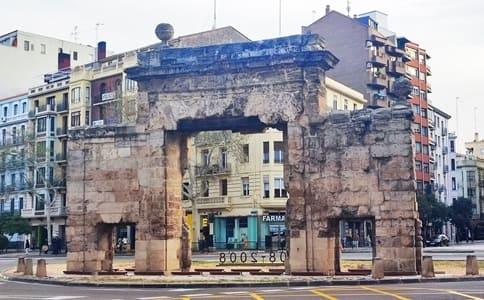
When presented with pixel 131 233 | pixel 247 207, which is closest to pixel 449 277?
pixel 247 207

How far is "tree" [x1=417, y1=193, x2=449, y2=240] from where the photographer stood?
258 feet

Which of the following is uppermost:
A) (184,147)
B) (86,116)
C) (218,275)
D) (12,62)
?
(12,62)

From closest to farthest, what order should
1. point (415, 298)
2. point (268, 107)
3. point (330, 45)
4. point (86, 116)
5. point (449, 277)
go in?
point (415, 298)
point (449, 277)
point (268, 107)
point (86, 116)
point (330, 45)

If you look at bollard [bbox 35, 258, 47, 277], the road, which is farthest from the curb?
bollard [bbox 35, 258, 47, 277]

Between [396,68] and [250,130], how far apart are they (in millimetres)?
59994

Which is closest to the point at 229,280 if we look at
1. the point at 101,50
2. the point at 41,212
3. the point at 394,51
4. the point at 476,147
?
the point at 41,212

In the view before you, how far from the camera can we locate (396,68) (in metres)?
85.4

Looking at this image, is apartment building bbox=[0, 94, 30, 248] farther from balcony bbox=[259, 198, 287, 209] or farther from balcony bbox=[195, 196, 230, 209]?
balcony bbox=[259, 198, 287, 209]

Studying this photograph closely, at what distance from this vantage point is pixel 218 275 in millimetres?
26266

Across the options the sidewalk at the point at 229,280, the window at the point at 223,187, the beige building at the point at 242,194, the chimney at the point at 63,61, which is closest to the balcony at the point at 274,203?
the beige building at the point at 242,194

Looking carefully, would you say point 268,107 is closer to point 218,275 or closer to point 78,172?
point 218,275

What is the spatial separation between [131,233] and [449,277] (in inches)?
1790

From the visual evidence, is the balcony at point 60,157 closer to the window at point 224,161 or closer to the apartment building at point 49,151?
the apartment building at point 49,151

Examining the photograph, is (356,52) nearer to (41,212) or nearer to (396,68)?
(396,68)
